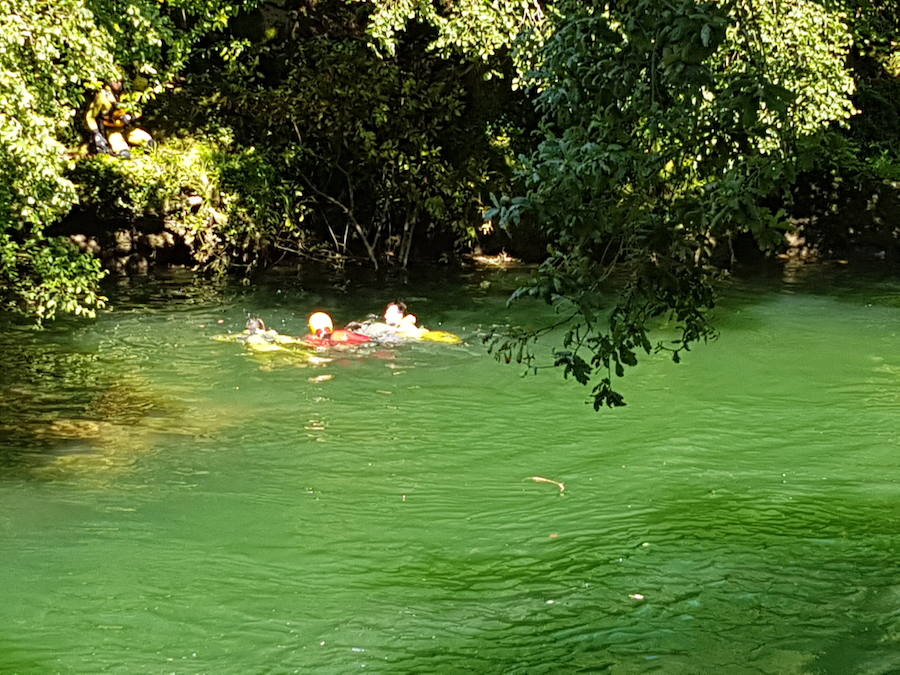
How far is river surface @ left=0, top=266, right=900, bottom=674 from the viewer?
213 inches

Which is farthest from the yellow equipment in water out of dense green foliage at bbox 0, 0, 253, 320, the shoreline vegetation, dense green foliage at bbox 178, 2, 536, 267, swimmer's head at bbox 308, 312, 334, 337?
dense green foliage at bbox 178, 2, 536, 267

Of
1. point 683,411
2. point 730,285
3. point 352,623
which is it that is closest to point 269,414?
point 683,411

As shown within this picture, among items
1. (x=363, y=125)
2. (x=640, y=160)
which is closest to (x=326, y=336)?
(x=363, y=125)

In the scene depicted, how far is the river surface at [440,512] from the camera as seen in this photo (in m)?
5.41

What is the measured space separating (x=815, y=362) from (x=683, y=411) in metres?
2.70

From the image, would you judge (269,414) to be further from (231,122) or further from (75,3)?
(231,122)

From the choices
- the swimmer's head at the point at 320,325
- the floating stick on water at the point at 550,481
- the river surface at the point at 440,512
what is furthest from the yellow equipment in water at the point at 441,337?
the floating stick on water at the point at 550,481

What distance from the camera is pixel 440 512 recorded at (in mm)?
7293

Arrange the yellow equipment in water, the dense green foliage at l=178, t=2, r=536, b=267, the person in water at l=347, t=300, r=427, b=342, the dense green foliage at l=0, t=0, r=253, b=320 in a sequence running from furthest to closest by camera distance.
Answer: the dense green foliage at l=178, t=2, r=536, b=267
the yellow equipment in water
the person in water at l=347, t=300, r=427, b=342
the dense green foliage at l=0, t=0, r=253, b=320

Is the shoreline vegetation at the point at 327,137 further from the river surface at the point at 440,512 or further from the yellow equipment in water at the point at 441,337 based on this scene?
the yellow equipment in water at the point at 441,337

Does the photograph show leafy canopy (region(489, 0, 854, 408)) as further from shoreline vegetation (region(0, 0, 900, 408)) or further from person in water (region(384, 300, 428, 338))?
person in water (region(384, 300, 428, 338))

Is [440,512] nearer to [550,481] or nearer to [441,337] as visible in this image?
[550,481]

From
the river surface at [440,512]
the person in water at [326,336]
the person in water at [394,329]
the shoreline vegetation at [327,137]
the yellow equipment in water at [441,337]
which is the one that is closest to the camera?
the river surface at [440,512]

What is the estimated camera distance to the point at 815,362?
11781 mm
